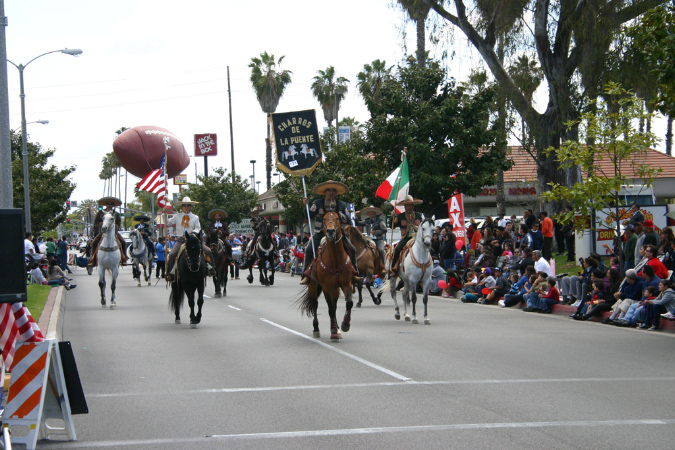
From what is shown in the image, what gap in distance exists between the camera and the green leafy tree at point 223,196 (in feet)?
218

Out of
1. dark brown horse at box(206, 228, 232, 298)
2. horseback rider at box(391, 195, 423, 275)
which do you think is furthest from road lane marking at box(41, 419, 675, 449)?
dark brown horse at box(206, 228, 232, 298)

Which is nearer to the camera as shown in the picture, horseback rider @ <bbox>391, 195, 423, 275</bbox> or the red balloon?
horseback rider @ <bbox>391, 195, 423, 275</bbox>

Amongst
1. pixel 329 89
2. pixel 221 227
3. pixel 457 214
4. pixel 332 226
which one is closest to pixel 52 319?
pixel 332 226

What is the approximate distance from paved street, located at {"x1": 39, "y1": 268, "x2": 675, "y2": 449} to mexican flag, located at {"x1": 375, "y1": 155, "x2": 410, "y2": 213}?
8083mm

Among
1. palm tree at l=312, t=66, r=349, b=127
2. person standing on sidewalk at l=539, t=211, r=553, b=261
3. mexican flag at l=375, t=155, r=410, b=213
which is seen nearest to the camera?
mexican flag at l=375, t=155, r=410, b=213

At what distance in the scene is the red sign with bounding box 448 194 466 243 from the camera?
25.1 metres

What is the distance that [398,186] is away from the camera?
957 inches

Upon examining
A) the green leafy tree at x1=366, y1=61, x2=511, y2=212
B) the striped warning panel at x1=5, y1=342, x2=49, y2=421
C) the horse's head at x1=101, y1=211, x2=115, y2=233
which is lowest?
the striped warning panel at x1=5, y1=342, x2=49, y2=421

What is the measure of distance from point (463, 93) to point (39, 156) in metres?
29.8

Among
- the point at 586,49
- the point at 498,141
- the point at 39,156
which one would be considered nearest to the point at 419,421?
the point at 586,49

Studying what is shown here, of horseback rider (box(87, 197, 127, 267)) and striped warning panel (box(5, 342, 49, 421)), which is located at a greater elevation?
horseback rider (box(87, 197, 127, 267))

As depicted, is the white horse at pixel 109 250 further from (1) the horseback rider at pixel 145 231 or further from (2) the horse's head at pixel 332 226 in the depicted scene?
(1) the horseback rider at pixel 145 231

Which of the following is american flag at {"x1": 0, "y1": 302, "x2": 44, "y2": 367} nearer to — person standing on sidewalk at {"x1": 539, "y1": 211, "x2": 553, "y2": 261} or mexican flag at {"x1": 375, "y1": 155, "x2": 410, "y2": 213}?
mexican flag at {"x1": 375, "y1": 155, "x2": 410, "y2": 213}

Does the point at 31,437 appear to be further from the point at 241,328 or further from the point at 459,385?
the point at 241,328
